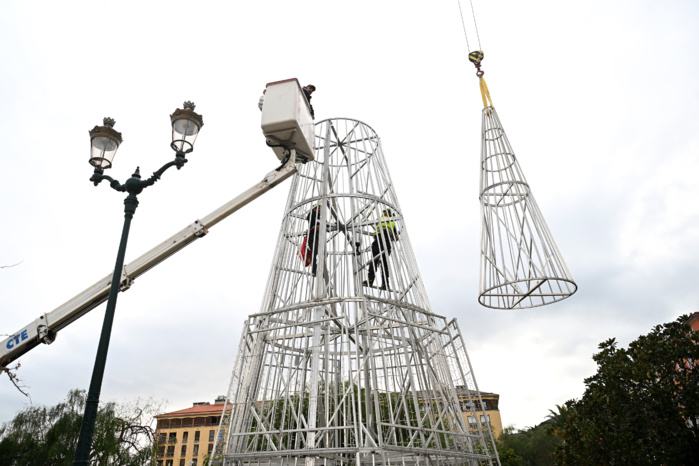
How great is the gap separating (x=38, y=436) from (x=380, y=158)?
66.8 feet

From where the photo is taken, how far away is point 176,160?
5984mm

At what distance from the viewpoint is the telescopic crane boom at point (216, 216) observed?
20.1 ft

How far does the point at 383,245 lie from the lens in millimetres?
8906

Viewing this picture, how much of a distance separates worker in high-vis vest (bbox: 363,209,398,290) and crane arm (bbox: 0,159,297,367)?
8.83 ft

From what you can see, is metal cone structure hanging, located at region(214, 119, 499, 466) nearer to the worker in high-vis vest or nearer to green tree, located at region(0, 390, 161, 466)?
the worker in high-vis vest

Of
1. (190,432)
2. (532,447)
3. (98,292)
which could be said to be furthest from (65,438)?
(190,432)

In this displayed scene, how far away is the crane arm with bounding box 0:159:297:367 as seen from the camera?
20.0 feet

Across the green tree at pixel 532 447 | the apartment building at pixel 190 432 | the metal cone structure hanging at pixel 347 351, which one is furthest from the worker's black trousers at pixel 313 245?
the apartment building at pixel 190 432

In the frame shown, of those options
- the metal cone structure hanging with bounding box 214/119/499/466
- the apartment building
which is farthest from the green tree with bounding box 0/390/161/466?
the apartment building

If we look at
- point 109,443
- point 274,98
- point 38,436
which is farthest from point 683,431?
point 38,436

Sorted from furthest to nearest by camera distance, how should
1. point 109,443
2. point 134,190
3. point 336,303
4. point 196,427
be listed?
point 196,427 < point 109,443 < point 336,303 < point 134,190

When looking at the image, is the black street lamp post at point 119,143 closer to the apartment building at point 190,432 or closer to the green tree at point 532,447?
the green tree at point 532,447

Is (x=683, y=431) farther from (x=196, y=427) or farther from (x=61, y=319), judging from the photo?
(x=196, y=427)

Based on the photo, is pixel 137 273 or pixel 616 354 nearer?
pixel 137 273
